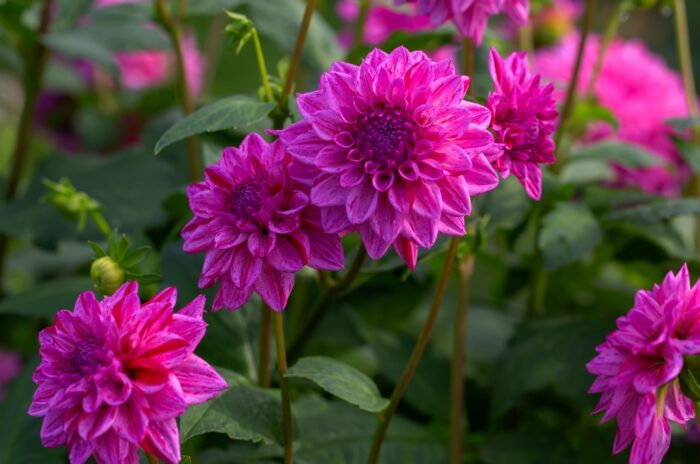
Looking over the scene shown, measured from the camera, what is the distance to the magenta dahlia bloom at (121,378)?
19.6 inches

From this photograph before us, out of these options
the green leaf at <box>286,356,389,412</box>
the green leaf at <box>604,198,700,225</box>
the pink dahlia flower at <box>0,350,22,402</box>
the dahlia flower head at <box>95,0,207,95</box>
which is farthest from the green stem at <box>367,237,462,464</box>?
the dahlia flower head at <box>95,0,207,95</box>

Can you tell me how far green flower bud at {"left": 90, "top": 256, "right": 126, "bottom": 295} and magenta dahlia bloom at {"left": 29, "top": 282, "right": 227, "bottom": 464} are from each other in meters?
0.06

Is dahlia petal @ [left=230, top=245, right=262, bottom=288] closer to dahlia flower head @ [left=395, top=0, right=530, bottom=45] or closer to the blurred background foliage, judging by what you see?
the blurred background foliage

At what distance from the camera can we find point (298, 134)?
55 centimetres

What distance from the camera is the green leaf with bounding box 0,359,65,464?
758 millimetres

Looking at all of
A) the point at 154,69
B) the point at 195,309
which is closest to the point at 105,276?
the point at 195,309

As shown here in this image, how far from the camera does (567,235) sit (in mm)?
813

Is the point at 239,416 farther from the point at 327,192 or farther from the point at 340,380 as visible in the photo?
the point at 327,192

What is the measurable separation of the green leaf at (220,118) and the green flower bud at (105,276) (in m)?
0.08

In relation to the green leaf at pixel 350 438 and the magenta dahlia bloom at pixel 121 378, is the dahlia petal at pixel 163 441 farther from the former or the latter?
the green leaf at pixel 350 438

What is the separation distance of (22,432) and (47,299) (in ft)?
0.37

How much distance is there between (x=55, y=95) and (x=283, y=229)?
39.9 inches

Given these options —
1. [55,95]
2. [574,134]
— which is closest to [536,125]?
[574,134]

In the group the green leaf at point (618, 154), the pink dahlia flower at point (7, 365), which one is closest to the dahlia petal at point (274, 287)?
the green leaf at point (618, 154)
